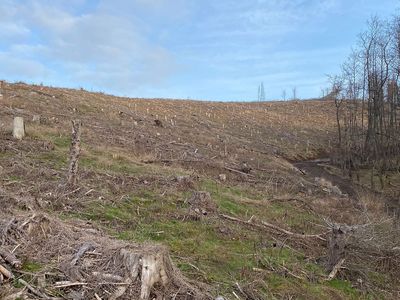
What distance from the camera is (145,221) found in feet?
27.9

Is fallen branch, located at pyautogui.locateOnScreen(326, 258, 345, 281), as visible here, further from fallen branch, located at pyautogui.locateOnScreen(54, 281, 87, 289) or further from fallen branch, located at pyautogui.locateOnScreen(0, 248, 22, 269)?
fallen branch, located at pyautogui.locateOnScreen(0, 248, 22, 269)

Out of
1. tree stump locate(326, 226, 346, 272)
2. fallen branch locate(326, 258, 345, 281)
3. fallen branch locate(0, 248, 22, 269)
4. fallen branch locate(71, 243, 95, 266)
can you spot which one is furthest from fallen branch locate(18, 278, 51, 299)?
tree stump locate(326, 226, 346, 272)

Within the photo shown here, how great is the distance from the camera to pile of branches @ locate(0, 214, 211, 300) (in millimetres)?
4555

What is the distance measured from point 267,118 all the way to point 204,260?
41.0 meters

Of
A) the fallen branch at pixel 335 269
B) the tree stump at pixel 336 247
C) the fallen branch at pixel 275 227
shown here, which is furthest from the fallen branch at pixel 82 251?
A: the fallen branch at pixel 275 227

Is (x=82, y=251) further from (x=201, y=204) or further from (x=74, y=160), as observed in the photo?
(x=201, y=204)

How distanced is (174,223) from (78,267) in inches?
152

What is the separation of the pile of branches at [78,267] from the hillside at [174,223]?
2 centimetres

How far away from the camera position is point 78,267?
4.90 meters

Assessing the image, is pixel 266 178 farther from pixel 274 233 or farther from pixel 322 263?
pixel 322 263

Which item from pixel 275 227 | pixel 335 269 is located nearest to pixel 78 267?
pixel 335 269

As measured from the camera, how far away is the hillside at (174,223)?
527 cm

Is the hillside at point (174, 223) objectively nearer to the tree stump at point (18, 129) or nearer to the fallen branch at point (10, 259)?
the fallen branch at point (10, 259)

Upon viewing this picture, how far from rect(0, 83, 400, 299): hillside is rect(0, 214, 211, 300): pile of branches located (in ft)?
0.06
